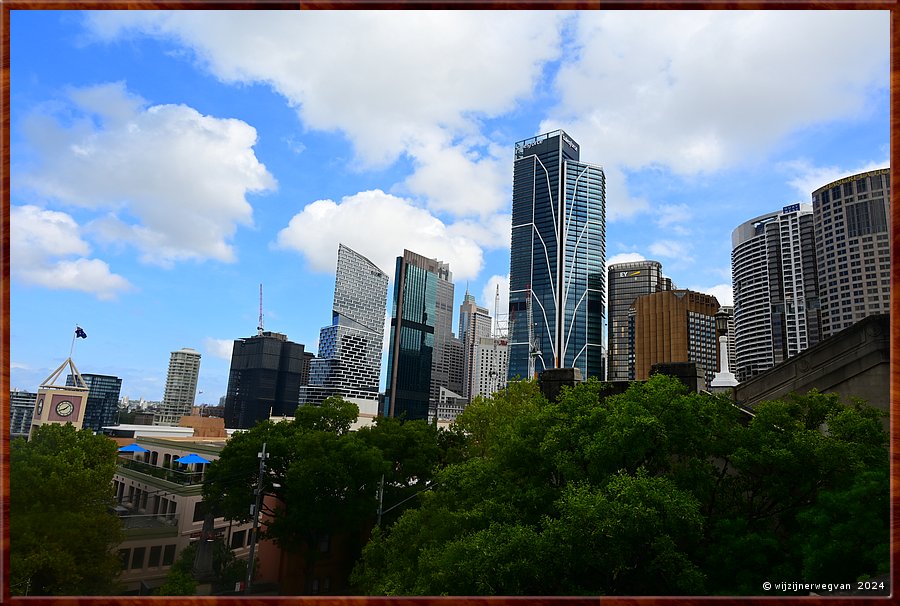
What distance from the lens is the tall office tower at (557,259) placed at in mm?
161375


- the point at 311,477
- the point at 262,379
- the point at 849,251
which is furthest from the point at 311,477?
the point at 262,379

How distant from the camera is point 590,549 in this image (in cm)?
948

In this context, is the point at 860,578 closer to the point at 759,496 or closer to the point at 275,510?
the point at 759,496

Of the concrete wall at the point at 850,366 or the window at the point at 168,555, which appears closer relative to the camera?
the concrete wall at the point at 850,366

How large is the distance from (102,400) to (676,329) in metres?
122

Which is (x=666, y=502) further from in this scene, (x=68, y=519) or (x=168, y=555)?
(x=168, y=555)

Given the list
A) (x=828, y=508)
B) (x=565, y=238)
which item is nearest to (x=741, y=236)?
(x=565, y=238)

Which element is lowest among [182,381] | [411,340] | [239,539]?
[239,539]

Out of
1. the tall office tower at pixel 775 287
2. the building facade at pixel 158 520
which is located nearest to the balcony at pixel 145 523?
the building facade at pixel 158 520

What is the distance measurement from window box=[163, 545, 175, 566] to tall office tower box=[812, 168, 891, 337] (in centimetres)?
4457

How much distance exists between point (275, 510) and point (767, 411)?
2129 centimetres

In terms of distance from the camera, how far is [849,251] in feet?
210

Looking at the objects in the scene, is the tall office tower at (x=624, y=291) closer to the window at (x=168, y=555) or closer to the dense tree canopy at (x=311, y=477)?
the dense tree canopy at (x=311, y=477)

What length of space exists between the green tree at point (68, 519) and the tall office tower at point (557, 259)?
471ft
